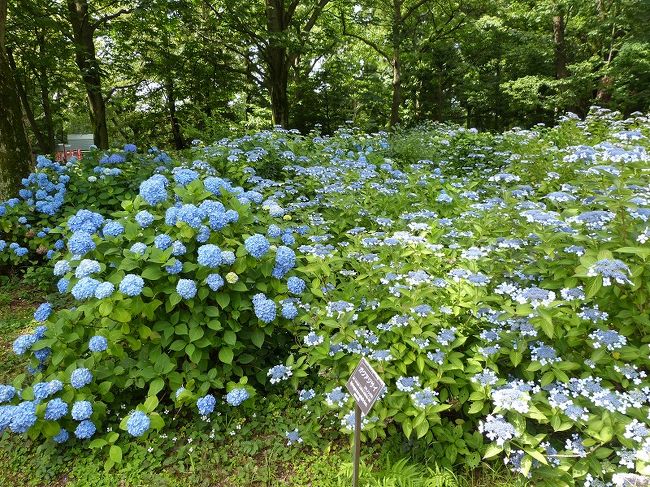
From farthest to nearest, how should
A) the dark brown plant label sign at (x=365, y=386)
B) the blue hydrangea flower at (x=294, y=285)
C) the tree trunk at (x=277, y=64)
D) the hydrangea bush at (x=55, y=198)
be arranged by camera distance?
the tree trunk at (x=277, y=64) → the hydrangea bush at (x=55, y=198) → the blue hydrangea flower at (x=294, y=285) → the dark brown plant label sign at (x=365, y=386)

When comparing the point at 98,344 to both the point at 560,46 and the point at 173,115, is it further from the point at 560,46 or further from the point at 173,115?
the point at 560,46

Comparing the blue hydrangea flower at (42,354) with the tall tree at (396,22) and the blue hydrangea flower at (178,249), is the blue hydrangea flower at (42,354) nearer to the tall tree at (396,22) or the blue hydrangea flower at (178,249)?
the blue hydrangea flower at (178,249)

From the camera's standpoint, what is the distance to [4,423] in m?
2.16

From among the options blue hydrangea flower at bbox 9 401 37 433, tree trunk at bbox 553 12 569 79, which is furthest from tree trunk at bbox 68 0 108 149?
tree trunk at bbox 553 12 569 79

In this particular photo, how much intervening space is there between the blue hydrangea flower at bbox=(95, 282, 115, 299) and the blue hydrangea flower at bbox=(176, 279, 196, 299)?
1.15ft

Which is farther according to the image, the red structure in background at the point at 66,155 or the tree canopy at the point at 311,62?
the tree canopy at the point at 311,62

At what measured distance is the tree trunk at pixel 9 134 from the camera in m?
4.49

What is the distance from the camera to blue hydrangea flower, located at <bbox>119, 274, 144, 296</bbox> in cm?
225

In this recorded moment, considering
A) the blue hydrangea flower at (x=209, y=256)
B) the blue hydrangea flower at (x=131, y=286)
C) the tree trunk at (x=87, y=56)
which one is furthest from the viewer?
the tree trunk at (x=87, y=56)

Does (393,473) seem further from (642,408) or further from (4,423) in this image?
(4,423)

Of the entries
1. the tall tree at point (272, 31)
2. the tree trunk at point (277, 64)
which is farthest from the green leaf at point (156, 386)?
the tree trunk at point (277, 64)

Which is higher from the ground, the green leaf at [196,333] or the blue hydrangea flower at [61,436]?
the green leaf at [196,333]

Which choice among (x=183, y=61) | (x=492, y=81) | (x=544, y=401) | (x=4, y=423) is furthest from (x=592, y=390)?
(x=492, y=81)

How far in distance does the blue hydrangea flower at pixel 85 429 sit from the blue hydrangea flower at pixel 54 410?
12cm
